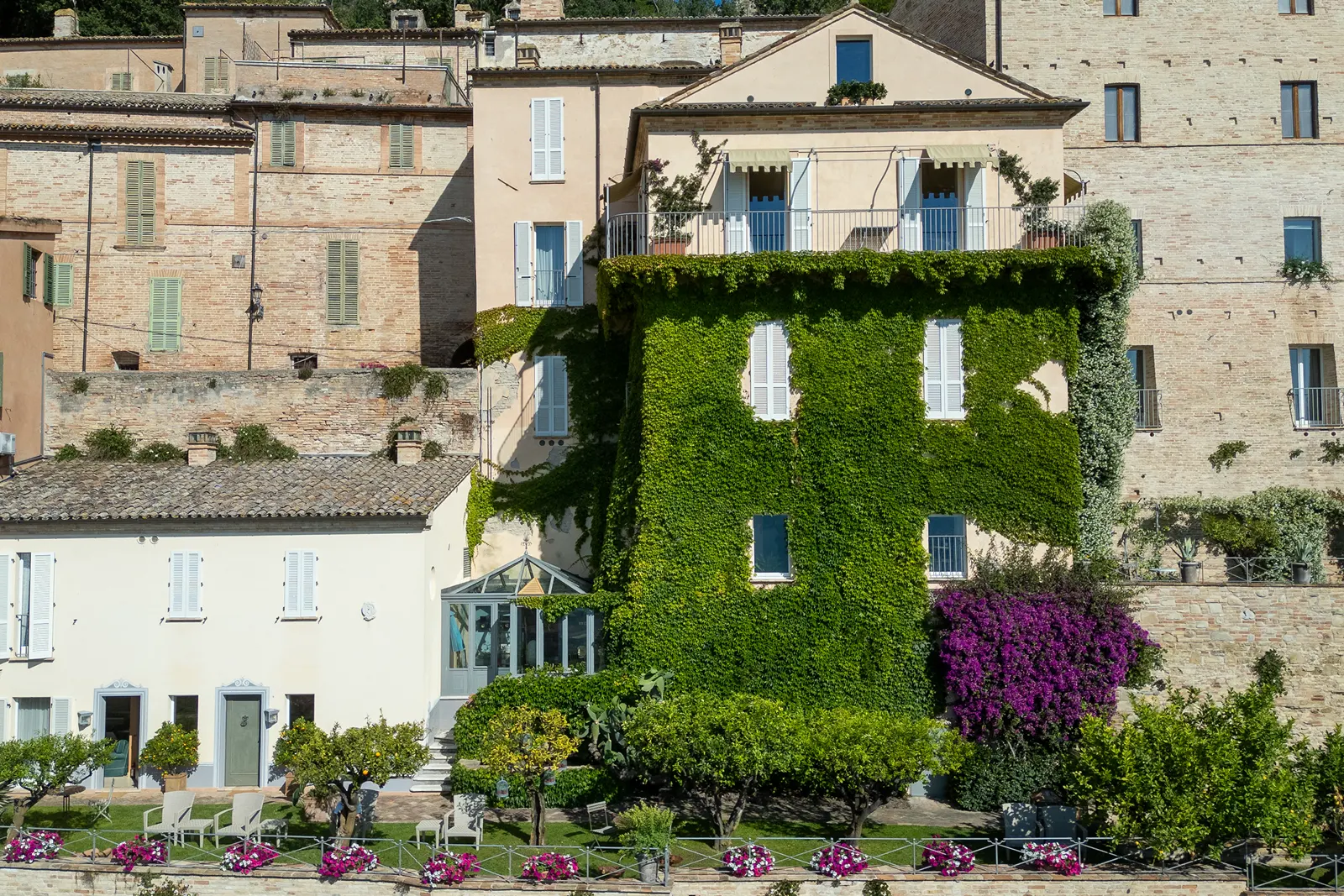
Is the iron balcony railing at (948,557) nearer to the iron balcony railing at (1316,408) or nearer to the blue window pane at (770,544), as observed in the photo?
the blue window pane at (770,544)

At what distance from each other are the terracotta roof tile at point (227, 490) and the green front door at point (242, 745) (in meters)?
3.74

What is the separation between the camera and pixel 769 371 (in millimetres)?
23453

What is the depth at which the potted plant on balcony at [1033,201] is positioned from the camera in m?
23.9

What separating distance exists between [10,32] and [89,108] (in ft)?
66.7

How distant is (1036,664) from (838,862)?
225 inches

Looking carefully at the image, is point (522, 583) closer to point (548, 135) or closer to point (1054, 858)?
point (1054, 858)

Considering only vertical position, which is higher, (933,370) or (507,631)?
(933,370)

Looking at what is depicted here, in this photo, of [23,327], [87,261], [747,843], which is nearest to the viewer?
[747,843]

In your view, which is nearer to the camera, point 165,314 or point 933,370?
point 933,370

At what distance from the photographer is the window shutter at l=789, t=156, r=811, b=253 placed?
24281 mm

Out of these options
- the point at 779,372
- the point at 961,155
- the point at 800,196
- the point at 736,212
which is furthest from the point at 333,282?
the point at 961,155

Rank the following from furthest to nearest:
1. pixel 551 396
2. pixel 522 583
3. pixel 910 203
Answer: pixel 551 396 → pixel 522 583 → pixel 910 203

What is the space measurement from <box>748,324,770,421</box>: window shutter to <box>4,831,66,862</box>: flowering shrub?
13.7 metres

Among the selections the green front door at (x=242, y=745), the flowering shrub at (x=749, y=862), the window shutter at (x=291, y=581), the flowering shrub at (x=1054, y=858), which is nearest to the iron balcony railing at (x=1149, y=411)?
the flowering shrub at (x=1054, y=858)
